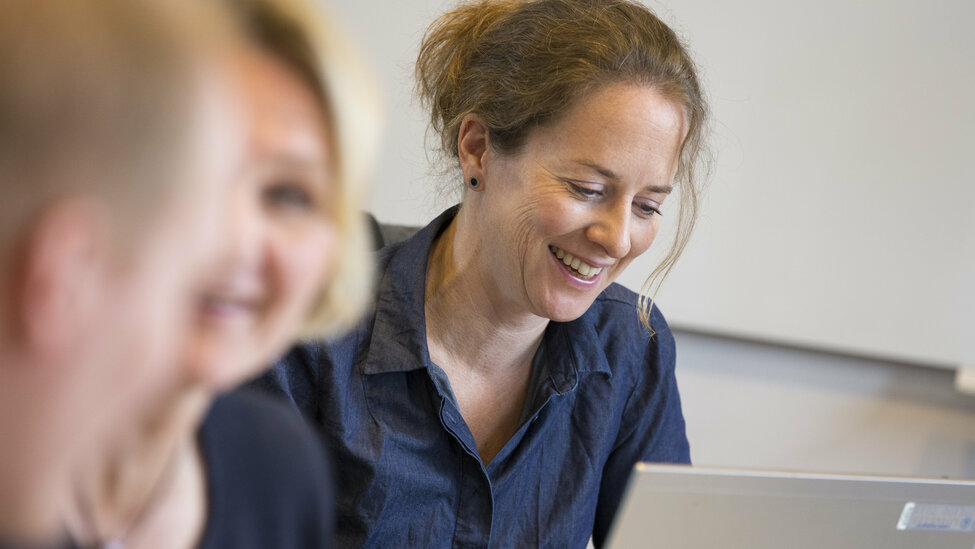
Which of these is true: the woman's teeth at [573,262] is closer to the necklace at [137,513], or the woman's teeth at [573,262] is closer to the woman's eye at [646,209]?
the woman's eye at [646,209]

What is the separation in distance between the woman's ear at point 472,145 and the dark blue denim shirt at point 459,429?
9 centimetres

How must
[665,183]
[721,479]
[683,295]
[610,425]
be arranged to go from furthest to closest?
[683,295]
[610,425]
[665,183]
[721,479]

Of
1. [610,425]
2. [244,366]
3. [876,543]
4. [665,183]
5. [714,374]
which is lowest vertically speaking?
[714,374]

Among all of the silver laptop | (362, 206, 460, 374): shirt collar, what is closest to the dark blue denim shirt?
(362, 206, 460, 374): shirt collar

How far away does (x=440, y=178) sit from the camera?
1.22 meters

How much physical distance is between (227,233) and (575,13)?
816mm

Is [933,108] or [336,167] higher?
[336,167]

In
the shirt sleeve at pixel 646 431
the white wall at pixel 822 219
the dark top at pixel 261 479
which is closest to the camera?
the dark top at pixel 261 479

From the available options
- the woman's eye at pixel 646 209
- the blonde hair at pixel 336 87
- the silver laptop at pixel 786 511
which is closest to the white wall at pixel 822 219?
the woman's eye at pixel 646 209

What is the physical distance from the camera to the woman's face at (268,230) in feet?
1.00

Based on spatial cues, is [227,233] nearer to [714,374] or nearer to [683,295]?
[683,295]

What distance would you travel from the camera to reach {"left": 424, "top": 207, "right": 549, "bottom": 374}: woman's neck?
106cm

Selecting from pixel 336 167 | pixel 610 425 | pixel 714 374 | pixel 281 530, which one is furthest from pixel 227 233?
pixel 714 374

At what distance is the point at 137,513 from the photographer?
43 cm
